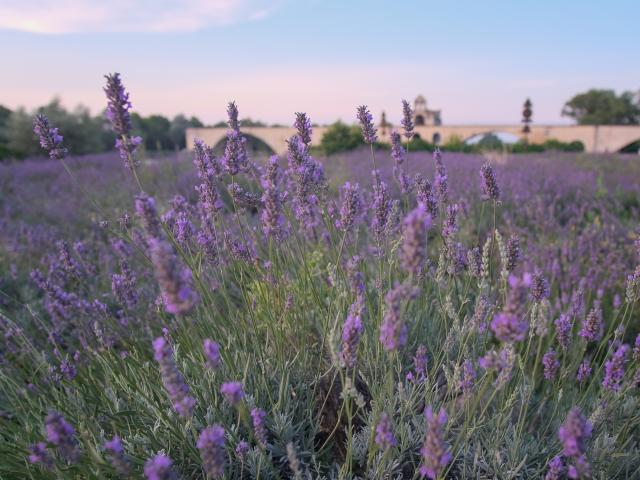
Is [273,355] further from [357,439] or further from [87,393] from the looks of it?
[87,393]

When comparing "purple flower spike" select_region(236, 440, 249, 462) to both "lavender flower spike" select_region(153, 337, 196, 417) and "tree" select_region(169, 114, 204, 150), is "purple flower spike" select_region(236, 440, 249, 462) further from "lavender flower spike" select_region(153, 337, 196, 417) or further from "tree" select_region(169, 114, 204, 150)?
"tree" select_region(169, 114, 204, 150)

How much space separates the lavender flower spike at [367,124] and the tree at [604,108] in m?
51.7

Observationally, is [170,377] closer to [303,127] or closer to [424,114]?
[303,127]

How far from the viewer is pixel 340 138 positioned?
17875 millimetres

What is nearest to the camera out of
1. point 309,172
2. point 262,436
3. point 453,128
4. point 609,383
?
point 262,436

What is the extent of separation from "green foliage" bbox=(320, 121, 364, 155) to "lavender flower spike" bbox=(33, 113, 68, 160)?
15621 mm

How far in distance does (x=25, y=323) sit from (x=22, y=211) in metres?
4.93

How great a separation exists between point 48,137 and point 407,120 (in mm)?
1543

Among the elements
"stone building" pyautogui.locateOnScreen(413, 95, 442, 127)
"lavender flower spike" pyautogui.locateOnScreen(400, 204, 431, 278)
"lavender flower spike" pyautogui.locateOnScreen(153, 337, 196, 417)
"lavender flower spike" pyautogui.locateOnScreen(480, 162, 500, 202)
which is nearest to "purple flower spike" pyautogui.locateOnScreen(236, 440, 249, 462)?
"lavender flower spike" pyautogui.locateOnScreen(153, 337, 196, 417)


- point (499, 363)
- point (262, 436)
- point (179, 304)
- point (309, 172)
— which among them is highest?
point (309, 172)

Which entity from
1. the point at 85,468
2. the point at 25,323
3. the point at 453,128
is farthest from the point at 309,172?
the point at 453,128

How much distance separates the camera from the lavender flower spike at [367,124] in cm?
197

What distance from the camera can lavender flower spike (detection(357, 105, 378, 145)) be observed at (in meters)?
1.97

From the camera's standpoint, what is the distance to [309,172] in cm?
191
